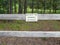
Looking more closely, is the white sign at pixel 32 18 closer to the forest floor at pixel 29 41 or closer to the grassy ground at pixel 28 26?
the forest floor at pixel 29 41

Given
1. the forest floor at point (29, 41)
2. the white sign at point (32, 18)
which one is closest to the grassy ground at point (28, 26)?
the forest floor at point (29, 41)

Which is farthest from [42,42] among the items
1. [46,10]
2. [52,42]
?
→ [46,10]

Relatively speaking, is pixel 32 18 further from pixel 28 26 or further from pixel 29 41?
pixel 28 26

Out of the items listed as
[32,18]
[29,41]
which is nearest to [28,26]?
[29,41]

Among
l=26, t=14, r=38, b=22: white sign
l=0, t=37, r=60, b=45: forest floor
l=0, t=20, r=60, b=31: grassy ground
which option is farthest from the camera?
l=0, t=20, r=60, b=31: grassy ground

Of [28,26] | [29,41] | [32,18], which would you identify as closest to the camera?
[32,18]

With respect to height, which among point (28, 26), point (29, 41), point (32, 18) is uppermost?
point (32, 18)

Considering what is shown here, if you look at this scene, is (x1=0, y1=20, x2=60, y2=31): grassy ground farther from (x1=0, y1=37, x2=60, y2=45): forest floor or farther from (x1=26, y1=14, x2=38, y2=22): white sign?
(x1=26, y1=14, x2=38, y2=22): white sign

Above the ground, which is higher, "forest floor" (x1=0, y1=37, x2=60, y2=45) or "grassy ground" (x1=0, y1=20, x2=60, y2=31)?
"grassy ground" (x1=0, y1=20, x2=60, y2=31)

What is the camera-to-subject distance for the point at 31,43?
546 cm

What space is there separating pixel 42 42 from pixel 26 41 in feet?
1.49

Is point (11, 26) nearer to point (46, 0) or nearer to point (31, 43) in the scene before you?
point (31, 43)

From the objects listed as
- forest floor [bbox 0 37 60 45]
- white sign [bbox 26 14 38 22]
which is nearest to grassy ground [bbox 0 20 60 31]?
forest floor [bbox 0 37 60 45]

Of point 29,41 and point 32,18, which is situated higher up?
point 32,18
